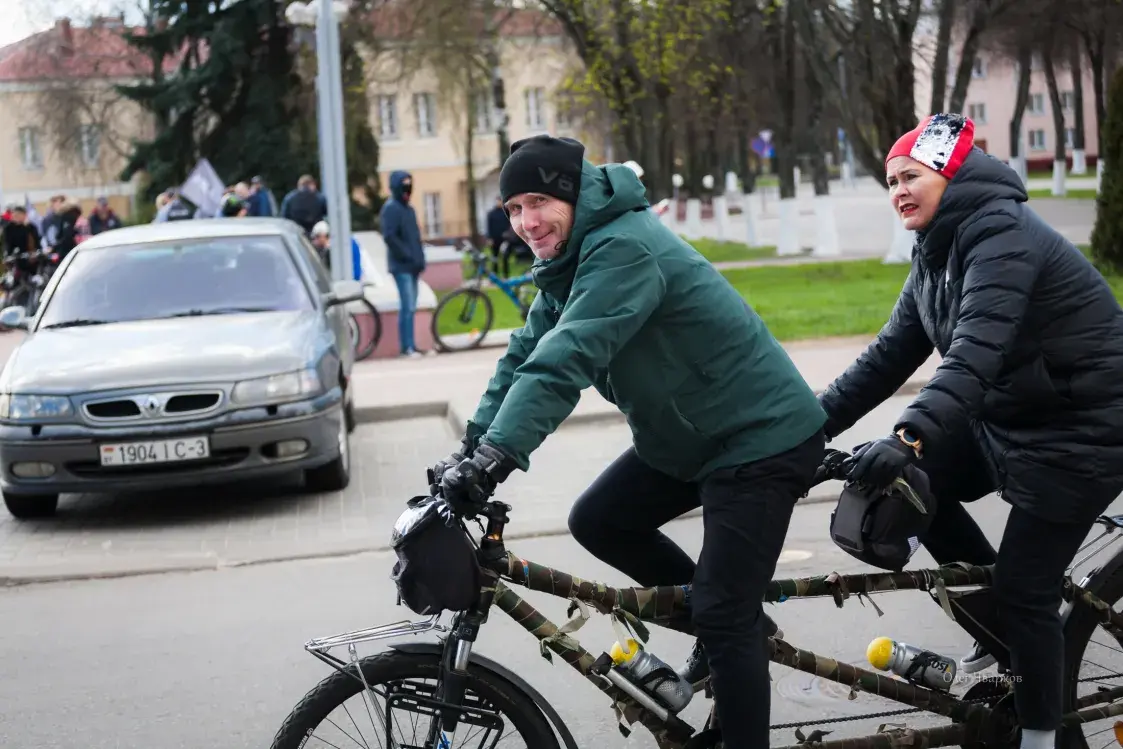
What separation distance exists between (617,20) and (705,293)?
2386cm

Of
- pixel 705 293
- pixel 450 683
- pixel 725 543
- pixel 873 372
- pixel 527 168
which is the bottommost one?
pixel 450 683

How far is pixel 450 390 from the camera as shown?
12297mm

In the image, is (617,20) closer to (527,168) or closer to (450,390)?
(450,390)

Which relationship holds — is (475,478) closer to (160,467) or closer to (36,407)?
(160,467)

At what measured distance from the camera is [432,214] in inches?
2995

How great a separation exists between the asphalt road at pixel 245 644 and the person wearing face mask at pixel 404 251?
8858 mm

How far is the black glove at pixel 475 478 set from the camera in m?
3.15

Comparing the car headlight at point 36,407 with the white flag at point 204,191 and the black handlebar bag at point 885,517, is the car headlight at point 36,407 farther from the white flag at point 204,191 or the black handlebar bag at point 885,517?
the white flag at point 204,191

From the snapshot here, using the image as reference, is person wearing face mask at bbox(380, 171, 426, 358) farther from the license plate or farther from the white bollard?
the white bollard

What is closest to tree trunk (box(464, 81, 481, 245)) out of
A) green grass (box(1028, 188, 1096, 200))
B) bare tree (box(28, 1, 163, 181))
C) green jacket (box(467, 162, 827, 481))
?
bare tree (box(28, 1, 163, 181))

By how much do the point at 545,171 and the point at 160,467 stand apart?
5171 mm

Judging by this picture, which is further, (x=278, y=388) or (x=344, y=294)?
(x=344, y=294)

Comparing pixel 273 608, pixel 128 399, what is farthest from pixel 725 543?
pixel 128 399

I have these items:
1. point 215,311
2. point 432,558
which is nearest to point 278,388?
point 215,311
